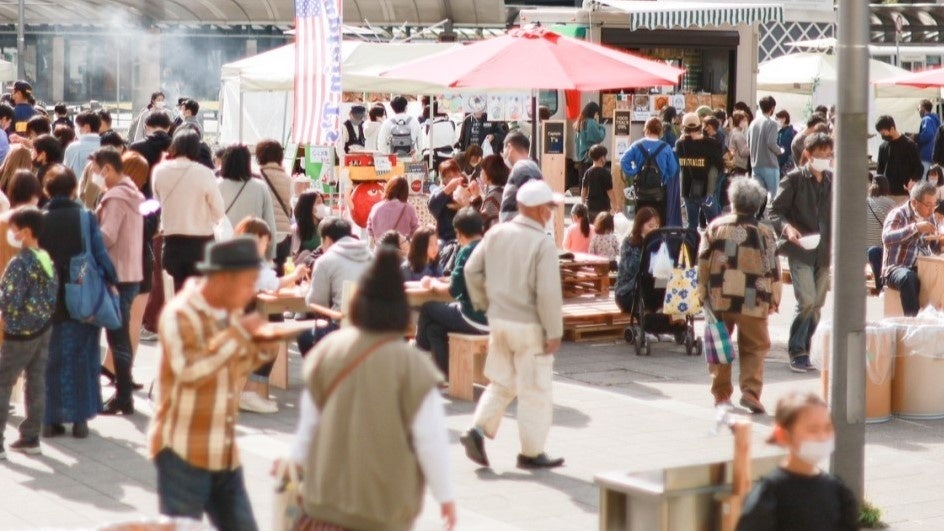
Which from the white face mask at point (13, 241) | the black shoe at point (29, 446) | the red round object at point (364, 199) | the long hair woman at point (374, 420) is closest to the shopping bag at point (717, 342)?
the black shoe at point (29, 446)

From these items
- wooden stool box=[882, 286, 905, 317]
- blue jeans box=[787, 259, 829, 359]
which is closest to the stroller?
blue jeans box=[787, 259, 829, 359]

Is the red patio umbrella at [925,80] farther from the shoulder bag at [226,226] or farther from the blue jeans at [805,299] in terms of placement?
the shoulder bag at [226,226]

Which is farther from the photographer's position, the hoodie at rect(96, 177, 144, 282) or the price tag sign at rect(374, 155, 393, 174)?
the price tag sign at rect(374, 155, 393, 174)

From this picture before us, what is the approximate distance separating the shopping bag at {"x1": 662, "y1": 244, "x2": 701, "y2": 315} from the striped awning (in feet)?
45.2

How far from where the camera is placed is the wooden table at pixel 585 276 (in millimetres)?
14852

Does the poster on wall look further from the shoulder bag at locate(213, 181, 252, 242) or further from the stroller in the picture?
the shoulder bag at locate(213, 181, 252, 242)

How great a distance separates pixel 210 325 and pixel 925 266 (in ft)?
28.2

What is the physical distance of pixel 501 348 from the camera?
30.5ft

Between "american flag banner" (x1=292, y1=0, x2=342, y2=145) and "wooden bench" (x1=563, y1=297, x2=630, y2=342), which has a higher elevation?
"american flag banner" (x1=292, y1=0, x2=342, y2=145)

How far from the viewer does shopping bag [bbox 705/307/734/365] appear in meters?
10.7

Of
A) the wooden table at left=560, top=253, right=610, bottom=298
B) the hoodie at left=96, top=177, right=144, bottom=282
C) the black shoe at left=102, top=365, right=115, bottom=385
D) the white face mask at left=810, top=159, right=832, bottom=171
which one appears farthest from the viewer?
the wooden table at left=560, top=253, right=610, bottom=298

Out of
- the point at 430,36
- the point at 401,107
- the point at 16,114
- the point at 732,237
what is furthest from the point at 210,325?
the point at 430,36

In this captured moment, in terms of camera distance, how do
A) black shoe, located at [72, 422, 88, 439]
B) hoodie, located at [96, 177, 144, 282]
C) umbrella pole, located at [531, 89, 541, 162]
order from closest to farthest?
black shoe, located at [72, 422, 88, 439]
hoodie, located at [96, 177, 144, 282]
umbrella pole, located at [531, 89, 541, 162]

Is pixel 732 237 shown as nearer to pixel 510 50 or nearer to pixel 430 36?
pixel 510 50
